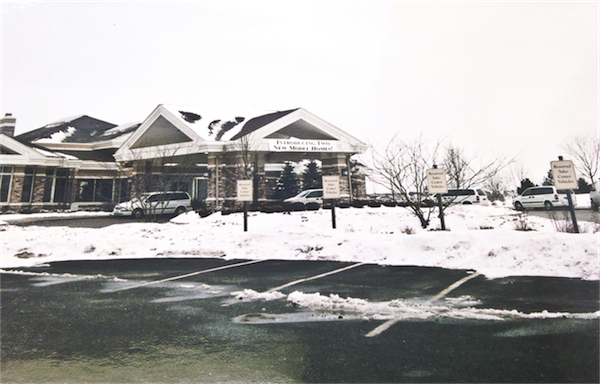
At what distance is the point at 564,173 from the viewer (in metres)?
8.97

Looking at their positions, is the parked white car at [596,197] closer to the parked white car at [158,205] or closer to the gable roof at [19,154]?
the parked white car at [158,205]

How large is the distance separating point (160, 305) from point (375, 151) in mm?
11831

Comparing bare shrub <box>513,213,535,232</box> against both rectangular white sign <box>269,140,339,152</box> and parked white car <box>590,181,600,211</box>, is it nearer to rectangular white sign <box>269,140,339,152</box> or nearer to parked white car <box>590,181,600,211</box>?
parked white car <box>590,181,600,211</box>

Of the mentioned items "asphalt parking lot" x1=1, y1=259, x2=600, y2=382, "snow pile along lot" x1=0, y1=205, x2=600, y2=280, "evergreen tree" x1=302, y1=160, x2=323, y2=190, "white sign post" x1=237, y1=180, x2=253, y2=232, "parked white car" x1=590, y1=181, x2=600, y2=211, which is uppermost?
"evergreen tree" x1=302, y1=160, x2=323, y2=190

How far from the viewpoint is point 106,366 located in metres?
3.05

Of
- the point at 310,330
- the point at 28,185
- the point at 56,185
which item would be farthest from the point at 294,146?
the point at 28,185

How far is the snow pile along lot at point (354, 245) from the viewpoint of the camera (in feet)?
22.2

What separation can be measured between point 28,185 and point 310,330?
32.5 m

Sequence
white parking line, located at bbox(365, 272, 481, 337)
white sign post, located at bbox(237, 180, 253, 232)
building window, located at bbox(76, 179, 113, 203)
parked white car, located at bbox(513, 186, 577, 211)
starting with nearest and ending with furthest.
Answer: white parking line, located at bbox(365, 272, 481, 337), white sign post, located at bbox(237, 180, 253, 232), parked white car, located at bbox(513, 186, 577, 211), building window, located at bbox(76, 179, 113, 203)

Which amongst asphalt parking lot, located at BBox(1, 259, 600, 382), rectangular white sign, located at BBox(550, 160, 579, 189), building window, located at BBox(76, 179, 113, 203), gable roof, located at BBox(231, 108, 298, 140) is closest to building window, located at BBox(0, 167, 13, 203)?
building window, located at BBox(76, 179, 113, 203)

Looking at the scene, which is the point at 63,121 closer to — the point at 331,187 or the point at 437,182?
the point at 331,187

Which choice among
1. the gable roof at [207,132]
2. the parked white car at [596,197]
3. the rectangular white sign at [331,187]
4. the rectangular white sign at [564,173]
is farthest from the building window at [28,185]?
the parked white car at [596,197]

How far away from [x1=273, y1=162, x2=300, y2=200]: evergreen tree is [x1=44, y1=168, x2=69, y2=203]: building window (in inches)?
795

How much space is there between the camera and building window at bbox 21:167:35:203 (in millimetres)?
26531
